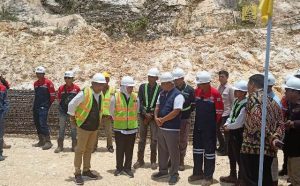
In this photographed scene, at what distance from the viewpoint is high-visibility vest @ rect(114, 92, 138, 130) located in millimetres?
6855

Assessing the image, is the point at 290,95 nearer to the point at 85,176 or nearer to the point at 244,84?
the point at 244,84

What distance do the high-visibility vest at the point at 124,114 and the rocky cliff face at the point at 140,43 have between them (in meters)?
5.36

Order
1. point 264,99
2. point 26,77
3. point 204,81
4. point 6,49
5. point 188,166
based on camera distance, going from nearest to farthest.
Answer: point 264,99
point 204,81
point 188,166
point 26,77
point 6,49


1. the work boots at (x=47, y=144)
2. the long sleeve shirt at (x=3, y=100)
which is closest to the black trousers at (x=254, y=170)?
the long sleeve shirt at (x=3, y=100)

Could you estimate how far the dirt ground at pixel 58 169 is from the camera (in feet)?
21.5

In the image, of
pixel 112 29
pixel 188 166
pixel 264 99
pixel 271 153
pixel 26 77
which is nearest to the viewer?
pixel 264 99

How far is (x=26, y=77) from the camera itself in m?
12.8

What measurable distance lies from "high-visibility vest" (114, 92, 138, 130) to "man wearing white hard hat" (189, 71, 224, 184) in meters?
1.10

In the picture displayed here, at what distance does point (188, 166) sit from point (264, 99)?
334 centimetres

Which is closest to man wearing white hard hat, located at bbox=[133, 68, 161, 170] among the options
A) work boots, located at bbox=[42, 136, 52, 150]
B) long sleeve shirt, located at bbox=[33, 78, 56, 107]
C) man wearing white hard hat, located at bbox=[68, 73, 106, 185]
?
man wearing white hard hat, located at bbox=[68, 73, 106, 185]

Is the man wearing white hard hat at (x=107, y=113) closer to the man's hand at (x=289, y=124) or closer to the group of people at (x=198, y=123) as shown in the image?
the group of people at (x=198, y=123)

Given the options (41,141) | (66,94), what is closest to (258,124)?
(66,94)

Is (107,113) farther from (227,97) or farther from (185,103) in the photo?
(227,97)

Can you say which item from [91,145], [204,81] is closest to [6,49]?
[91,145]
